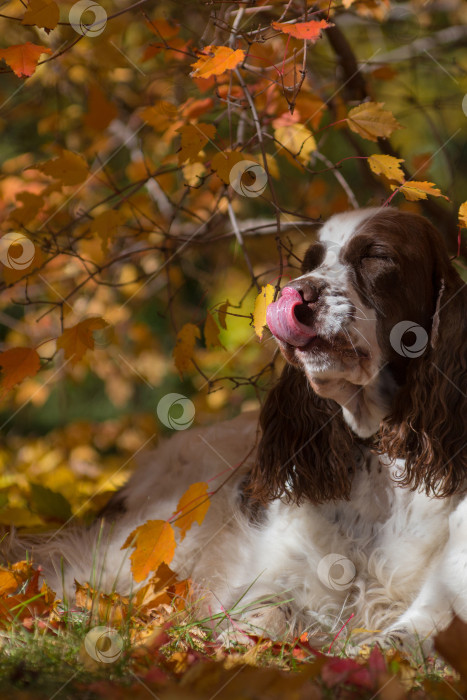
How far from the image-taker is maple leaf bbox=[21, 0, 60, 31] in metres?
2.29

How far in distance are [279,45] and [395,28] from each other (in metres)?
1.49

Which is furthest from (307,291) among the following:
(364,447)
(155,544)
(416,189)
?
(155,544)

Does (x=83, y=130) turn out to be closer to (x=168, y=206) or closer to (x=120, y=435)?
(x=168, y=206)

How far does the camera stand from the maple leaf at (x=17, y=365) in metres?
2.66

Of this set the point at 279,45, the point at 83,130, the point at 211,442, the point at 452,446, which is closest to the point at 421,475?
the point at 452,446

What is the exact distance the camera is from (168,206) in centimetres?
456

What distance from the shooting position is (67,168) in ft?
9.32

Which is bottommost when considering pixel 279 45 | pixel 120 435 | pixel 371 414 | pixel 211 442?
pixel 120 435

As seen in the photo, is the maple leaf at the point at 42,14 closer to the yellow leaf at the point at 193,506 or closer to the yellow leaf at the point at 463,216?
the yellow leaf at the point at 463,216

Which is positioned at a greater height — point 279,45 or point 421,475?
point 279,45

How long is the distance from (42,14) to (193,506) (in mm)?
1555

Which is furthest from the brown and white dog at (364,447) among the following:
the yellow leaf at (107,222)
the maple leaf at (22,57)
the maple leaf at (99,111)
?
the maple leaf at (99,111)

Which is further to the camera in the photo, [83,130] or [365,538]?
[83,130]

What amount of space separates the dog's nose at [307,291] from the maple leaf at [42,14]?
1030mm
